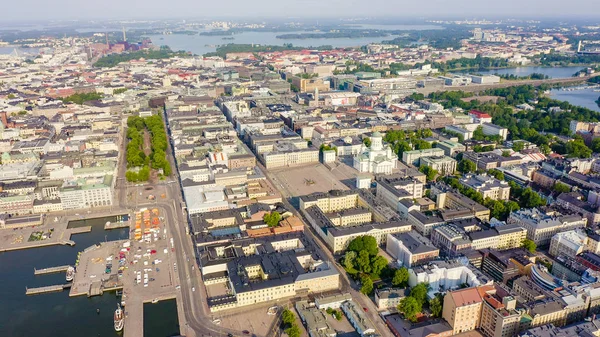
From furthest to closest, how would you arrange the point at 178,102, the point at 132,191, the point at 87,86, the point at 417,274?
the point at 87,86
the point at 178,102
the point at 132,191
the point at 417,274

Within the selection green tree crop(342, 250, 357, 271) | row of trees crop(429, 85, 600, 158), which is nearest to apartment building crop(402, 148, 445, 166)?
row of trees crop(429, 85, 600, 158)

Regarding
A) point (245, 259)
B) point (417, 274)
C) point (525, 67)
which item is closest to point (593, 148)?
point (417, 274)

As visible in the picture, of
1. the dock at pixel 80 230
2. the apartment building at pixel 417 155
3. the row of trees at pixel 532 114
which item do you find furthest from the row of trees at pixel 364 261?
the row of trees at pixel 532 114

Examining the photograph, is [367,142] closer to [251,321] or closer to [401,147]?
[401,147]

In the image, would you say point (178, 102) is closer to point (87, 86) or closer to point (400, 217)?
point (87, 86)

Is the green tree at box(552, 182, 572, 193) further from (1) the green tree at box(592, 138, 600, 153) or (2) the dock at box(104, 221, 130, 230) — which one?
(2) the dock at box(104, 221, 130, 230)

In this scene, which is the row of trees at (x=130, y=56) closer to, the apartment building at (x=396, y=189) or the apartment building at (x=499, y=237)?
the apartment building at (x=396, y=189)
